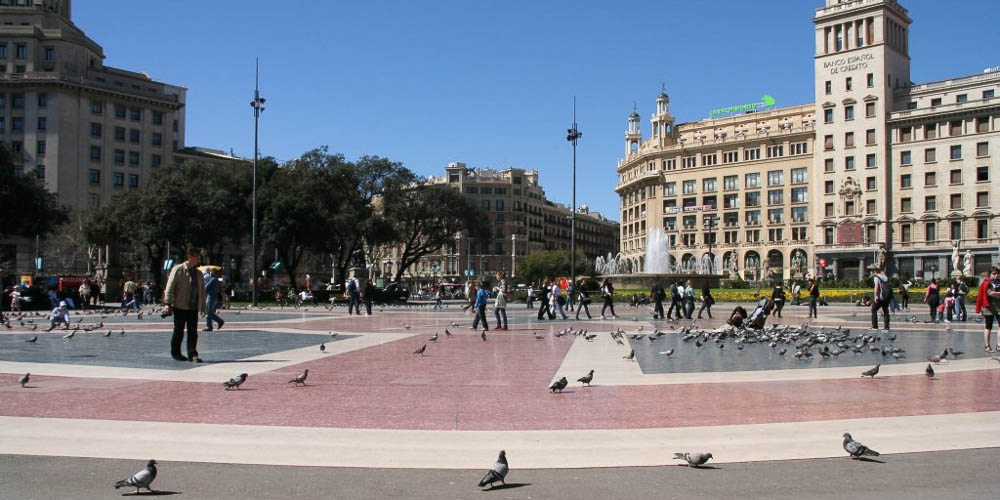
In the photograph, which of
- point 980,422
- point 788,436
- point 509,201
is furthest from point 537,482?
point 509,201

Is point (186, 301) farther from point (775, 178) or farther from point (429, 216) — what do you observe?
point (775, 178)

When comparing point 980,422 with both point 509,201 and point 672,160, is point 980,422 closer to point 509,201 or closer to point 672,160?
point 672,160

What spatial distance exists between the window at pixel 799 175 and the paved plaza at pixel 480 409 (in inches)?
3616

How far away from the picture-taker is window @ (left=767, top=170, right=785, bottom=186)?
4119 inches

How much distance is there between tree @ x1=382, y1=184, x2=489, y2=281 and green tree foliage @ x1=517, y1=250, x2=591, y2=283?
3958cm

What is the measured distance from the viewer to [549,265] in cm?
11575

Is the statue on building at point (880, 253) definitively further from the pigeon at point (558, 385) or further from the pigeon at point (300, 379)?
the pigeon at point (300, 379)

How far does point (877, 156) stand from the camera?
3553 inches

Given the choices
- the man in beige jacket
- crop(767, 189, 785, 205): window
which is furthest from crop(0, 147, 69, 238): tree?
crop(767, 189, 785, 205): window

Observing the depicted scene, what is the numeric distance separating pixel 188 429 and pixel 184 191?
47.9m

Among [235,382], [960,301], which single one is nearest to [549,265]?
[960,301]

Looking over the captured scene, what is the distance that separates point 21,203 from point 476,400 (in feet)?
163

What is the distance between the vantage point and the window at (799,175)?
4028 inches

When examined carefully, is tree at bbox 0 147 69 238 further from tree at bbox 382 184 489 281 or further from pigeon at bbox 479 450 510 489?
pigeon at bbox 479 450 510 489
